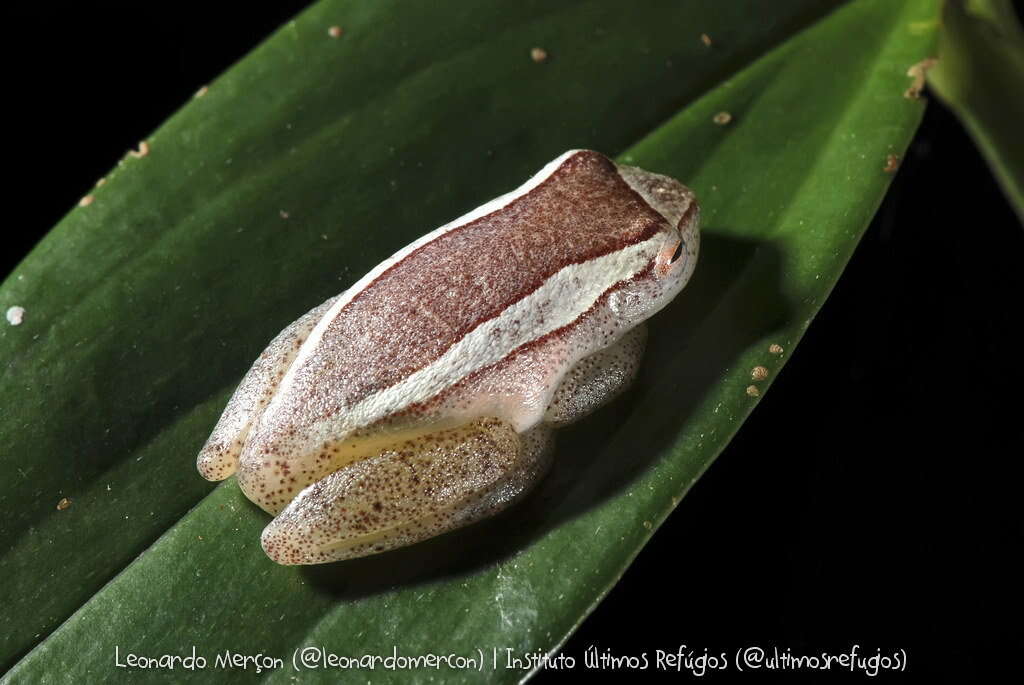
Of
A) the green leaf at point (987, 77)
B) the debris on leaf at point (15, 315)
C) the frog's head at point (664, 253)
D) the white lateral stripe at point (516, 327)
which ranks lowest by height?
the green leaf at point (987, 77)

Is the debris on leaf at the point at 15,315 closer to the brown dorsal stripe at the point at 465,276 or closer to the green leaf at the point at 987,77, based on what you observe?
the brown dorsal stripe at the point at 465,276

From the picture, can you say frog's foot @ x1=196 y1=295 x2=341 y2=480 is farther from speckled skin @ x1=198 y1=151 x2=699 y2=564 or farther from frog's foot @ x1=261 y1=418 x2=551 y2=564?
frog's foot @ x1=261 y1=418 x2=551 y2=564

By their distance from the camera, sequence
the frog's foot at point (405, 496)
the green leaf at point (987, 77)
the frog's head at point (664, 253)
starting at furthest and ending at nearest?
the green leaf at point (987, 77), the frog's head at point (664, 253), the frog's foot at point (405, 496)

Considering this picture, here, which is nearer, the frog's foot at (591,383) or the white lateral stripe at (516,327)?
the white lateral stripe at (516,327)

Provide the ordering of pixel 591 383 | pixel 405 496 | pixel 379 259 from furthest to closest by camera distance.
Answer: pixel 379 259, pixel 591 383, pixel 405 496

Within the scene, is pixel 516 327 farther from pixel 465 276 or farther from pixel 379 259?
pixel 379 259

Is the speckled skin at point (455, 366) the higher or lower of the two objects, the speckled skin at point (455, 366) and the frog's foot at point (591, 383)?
the higher

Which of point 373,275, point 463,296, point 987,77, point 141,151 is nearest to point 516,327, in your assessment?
point 463,296

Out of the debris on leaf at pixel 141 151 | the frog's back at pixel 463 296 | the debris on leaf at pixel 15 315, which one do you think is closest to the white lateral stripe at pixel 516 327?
the frog's back at pixel 463 296
